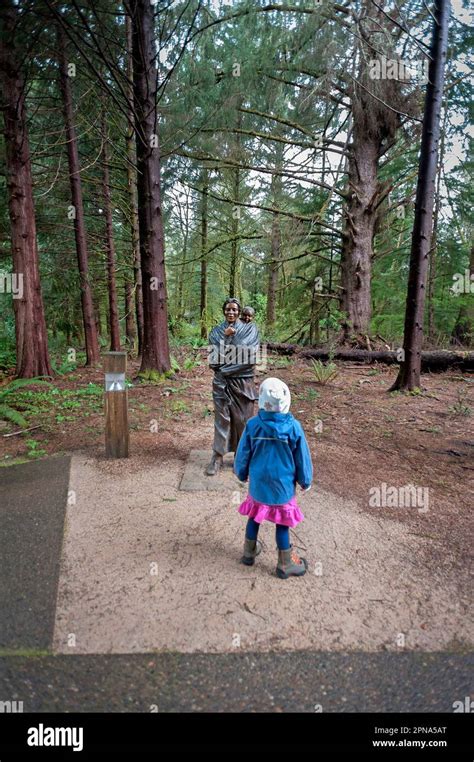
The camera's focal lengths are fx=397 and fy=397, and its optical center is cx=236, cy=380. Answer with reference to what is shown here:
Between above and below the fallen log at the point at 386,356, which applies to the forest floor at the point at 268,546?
below

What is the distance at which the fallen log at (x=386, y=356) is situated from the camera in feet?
32.0

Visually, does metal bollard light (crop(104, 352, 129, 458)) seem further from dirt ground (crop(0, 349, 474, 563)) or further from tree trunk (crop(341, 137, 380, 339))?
tree trunk (crop(341, 137, 380, 339))

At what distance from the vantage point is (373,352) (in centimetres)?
1069

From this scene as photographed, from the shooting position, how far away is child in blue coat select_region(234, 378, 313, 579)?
9.53 ft

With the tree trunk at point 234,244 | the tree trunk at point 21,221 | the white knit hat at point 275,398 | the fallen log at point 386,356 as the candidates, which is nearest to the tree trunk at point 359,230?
the fallen log at point 386,356

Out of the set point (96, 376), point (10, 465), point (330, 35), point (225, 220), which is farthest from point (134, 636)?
point (225, 220)

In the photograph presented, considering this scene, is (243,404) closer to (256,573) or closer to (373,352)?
(256,573)

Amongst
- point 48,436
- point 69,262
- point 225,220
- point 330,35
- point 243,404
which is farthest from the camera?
point 225,220

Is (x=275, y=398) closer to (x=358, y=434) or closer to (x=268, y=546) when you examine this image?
(x=268, y=546)

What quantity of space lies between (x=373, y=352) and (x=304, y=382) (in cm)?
272

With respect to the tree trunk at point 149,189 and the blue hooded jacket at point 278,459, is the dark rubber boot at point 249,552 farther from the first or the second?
the tree trunk at point 149,189

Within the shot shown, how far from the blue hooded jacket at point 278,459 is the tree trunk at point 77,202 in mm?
8231

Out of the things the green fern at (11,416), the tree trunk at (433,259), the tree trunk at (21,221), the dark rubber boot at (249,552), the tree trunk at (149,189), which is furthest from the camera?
the tree trunk at (433,259)

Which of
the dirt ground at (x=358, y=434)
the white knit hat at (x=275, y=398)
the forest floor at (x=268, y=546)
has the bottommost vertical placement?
the forest floor at (x=268, y=546)
